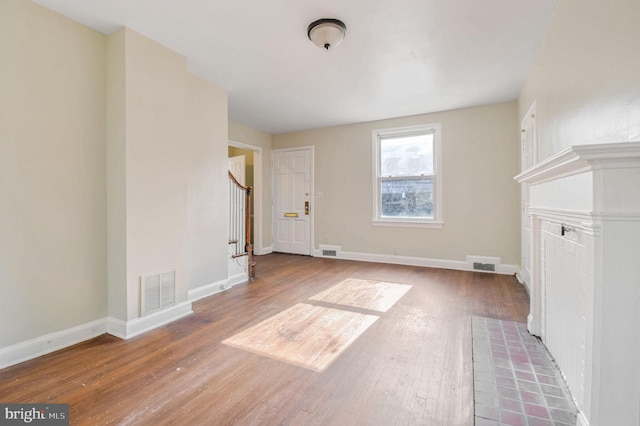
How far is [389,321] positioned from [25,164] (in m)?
3.11

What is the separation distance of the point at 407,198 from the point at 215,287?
11.1 ft

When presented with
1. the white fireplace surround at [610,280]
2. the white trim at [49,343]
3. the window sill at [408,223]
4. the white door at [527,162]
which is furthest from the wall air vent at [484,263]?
the white trim at [49,343]

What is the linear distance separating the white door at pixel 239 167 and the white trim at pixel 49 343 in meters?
3.97

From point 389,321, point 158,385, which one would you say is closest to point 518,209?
point 389,321

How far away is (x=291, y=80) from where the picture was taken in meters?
3.44

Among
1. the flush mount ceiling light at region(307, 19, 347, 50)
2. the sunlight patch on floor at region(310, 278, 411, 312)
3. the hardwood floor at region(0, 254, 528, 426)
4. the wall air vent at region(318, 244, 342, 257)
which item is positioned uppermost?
the flush mount ceiling light at region(307, 19, 347, 50)

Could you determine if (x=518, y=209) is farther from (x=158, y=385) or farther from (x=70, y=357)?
(x=70, y=357)

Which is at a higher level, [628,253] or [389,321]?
[628,253]

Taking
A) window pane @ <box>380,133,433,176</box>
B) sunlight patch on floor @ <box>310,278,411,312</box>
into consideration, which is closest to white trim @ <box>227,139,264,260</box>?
window pane @ <box>380,133,433,176</box>

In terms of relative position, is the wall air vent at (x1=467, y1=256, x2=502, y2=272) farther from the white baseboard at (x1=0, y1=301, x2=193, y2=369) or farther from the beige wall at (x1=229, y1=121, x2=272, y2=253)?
the white baseboard at (x1=0, y1=301, x2=193, y2=369)

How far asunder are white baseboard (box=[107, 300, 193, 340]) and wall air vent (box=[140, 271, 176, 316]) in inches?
2.0

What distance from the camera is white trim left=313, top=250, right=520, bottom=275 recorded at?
4.29 metres

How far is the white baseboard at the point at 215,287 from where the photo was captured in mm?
3258

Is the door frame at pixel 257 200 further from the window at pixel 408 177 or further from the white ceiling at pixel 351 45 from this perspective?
the window at pixel 408 177
